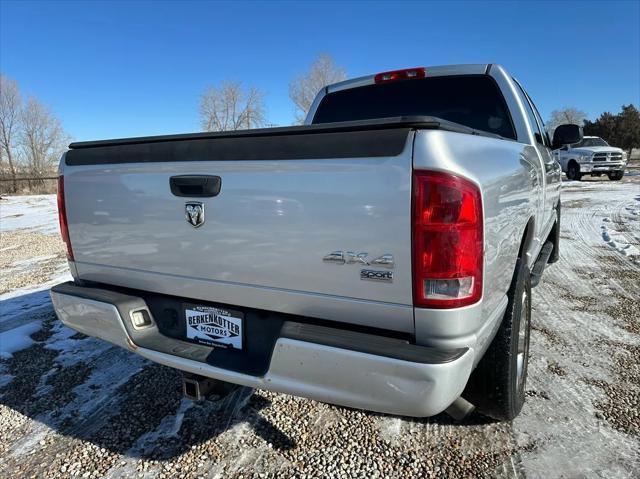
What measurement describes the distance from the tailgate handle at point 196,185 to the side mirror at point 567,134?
3.44m

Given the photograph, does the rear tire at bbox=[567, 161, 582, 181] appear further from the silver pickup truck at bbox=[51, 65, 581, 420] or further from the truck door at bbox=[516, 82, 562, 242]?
the silver pickup truck at bbox=[51, 65, 581, 420]

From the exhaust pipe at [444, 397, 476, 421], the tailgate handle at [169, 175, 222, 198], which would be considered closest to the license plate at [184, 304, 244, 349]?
the tailgate handle at [169, 175, 222, 198]

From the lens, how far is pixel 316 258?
5.60 ft

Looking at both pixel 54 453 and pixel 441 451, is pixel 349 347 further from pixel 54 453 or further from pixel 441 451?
pixel 54 453

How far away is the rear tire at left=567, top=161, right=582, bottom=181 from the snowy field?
19.3m

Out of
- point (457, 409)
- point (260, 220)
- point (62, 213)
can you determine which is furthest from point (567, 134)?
point (62, 213)

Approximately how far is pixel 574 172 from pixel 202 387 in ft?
75.5

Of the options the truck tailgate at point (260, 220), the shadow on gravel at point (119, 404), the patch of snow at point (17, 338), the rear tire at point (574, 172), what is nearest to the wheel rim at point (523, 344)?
the truck tailgate at point (260, 220)

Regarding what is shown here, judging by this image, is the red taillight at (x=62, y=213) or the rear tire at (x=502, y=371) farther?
the red taillight at (x=62, y=213)

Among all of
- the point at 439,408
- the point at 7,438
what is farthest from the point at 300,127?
the point at 7,438

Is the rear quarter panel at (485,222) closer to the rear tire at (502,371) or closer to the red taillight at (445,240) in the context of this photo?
the red taillight at (445,240)

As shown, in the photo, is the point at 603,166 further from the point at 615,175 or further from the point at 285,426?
the point at 285,426

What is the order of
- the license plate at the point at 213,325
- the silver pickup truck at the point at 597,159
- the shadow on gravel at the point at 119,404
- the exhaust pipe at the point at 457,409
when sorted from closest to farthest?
the exhaust pipe at the point at 457,409 → the license plate at the point at 213,325 → the shadow on gravel at the point at 119,404 → the silver pickup truck at the point at 597,159

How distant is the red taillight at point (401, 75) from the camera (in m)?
3.47
